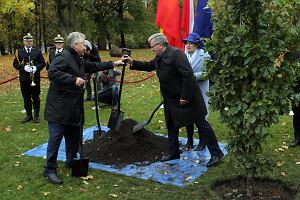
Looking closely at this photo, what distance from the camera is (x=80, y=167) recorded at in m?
6.30

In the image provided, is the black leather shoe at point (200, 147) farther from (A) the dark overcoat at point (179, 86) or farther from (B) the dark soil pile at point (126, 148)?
(A) the dark overcoat at point (179, 86)

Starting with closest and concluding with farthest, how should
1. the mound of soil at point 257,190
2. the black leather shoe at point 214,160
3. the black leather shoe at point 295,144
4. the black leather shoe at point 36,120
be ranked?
the mound of soil at point 257,190
the black leather shoe at point 214,160
the black leather shoe at point 295,144
the black leather shoe at point 36,120

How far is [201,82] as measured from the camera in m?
7.36

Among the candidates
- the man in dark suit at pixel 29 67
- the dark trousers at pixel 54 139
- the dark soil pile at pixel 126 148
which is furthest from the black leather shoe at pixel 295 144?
the man in dark suit at pixel 29 67

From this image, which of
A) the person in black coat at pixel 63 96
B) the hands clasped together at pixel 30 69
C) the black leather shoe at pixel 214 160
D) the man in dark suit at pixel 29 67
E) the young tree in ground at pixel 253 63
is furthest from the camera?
the man in dark suit at pixel 29 67

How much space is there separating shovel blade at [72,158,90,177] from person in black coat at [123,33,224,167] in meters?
1.43

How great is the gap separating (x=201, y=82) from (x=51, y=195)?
10.2 ft

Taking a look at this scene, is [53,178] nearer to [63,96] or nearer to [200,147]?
[63,96]

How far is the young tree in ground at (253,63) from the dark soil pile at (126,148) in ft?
7.53

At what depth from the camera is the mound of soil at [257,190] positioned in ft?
17.9

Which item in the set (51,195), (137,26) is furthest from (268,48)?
(137,26)

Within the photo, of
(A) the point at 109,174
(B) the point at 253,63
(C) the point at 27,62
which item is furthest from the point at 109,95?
(B) the point at 253,63

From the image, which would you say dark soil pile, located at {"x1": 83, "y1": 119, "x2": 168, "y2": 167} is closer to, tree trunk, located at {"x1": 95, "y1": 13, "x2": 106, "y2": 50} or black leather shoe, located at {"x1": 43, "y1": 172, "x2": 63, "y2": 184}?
black leather shoe, located at {"x1": 43, "y1": 172, "x2": 63, "y2": 184}

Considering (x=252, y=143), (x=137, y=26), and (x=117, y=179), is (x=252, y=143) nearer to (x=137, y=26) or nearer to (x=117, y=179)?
(x=117, y=179)
